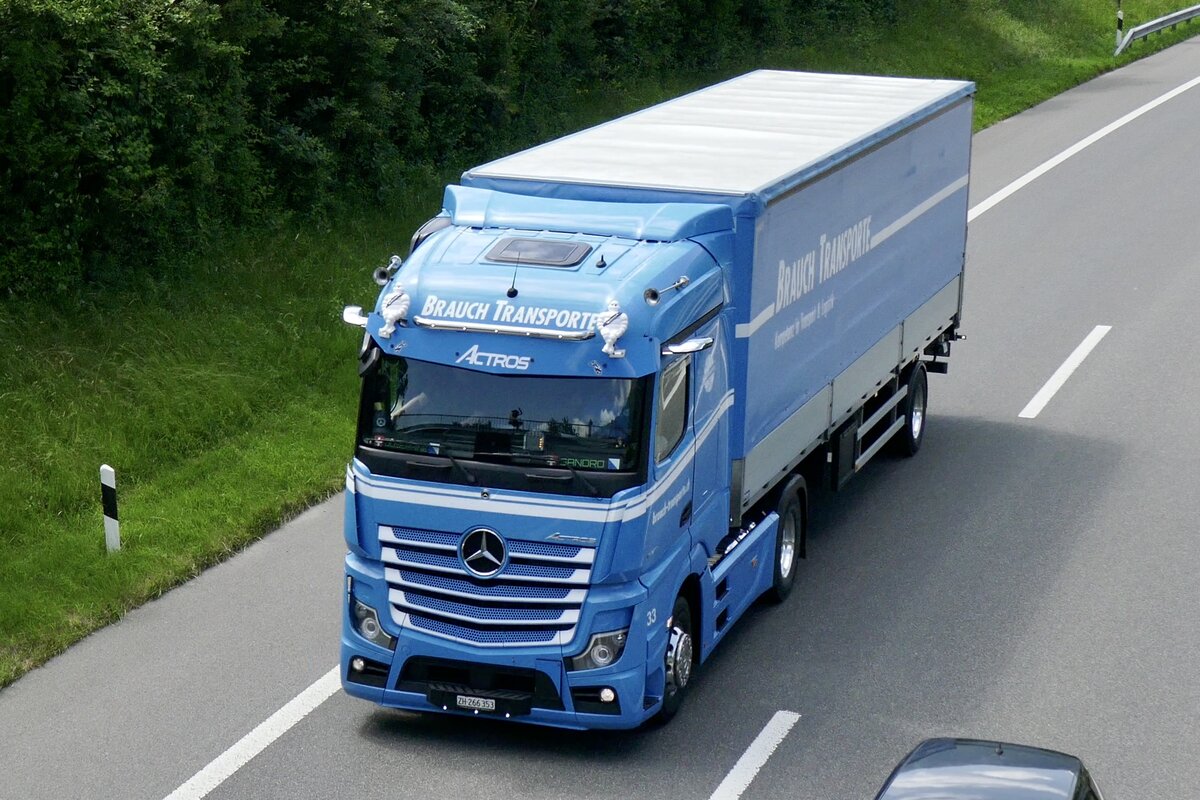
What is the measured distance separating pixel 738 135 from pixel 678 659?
182 inches

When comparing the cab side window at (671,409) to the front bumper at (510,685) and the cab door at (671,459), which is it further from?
the front bumper at (510,685)

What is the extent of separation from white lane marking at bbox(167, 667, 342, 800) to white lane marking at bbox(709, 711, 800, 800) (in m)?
2.77

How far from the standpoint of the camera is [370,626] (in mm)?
10258

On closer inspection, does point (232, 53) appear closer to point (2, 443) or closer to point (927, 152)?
point (2, 443)

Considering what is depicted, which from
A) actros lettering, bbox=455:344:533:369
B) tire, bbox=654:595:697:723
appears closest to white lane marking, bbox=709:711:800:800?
tire, bbox=654:595:697:723

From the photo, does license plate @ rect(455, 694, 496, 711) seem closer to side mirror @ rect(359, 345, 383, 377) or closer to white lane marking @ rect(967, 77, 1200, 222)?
side mirror @ rect(359, 345, 383, 377)

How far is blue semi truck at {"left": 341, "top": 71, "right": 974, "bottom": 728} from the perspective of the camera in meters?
9.71

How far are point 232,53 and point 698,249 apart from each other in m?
8.47

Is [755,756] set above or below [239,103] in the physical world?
below

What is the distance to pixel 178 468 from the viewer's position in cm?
1458

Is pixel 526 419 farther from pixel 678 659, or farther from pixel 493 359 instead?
pixel 678 659

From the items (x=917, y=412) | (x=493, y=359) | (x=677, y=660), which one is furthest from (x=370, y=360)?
(x=917, y=412)

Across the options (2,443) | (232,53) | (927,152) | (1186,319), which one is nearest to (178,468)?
(2,443)

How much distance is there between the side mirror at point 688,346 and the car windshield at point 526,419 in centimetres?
25
